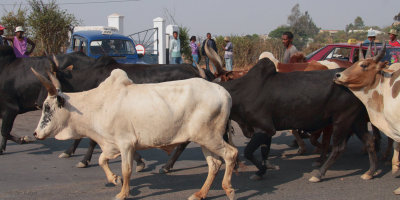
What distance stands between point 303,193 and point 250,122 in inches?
44.1

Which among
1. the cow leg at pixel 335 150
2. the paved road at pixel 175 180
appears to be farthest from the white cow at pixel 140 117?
the cow leg at pixel 335 150

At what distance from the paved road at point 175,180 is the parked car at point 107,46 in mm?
5418

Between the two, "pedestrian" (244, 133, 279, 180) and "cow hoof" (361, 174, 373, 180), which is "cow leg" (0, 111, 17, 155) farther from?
"cow hoof" (361, 174, 373, 180)

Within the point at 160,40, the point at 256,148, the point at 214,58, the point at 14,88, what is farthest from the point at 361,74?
the point at 160,40

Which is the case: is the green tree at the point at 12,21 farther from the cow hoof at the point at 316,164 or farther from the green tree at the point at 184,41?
the cow hoof at the point at 316,164

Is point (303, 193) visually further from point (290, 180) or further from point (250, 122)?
point (250, 122)

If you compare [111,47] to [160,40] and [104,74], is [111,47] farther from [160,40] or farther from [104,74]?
[104,74]

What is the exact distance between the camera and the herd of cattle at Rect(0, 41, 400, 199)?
4.82 m

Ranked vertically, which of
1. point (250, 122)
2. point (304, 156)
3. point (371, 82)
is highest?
point (371, 82)

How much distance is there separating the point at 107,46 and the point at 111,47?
4.5 inches

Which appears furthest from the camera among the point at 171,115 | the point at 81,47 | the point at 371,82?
the point at 81,47

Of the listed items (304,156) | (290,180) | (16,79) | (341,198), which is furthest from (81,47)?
(341,198)

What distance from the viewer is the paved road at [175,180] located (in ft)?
17.3

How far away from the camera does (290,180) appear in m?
5.93
